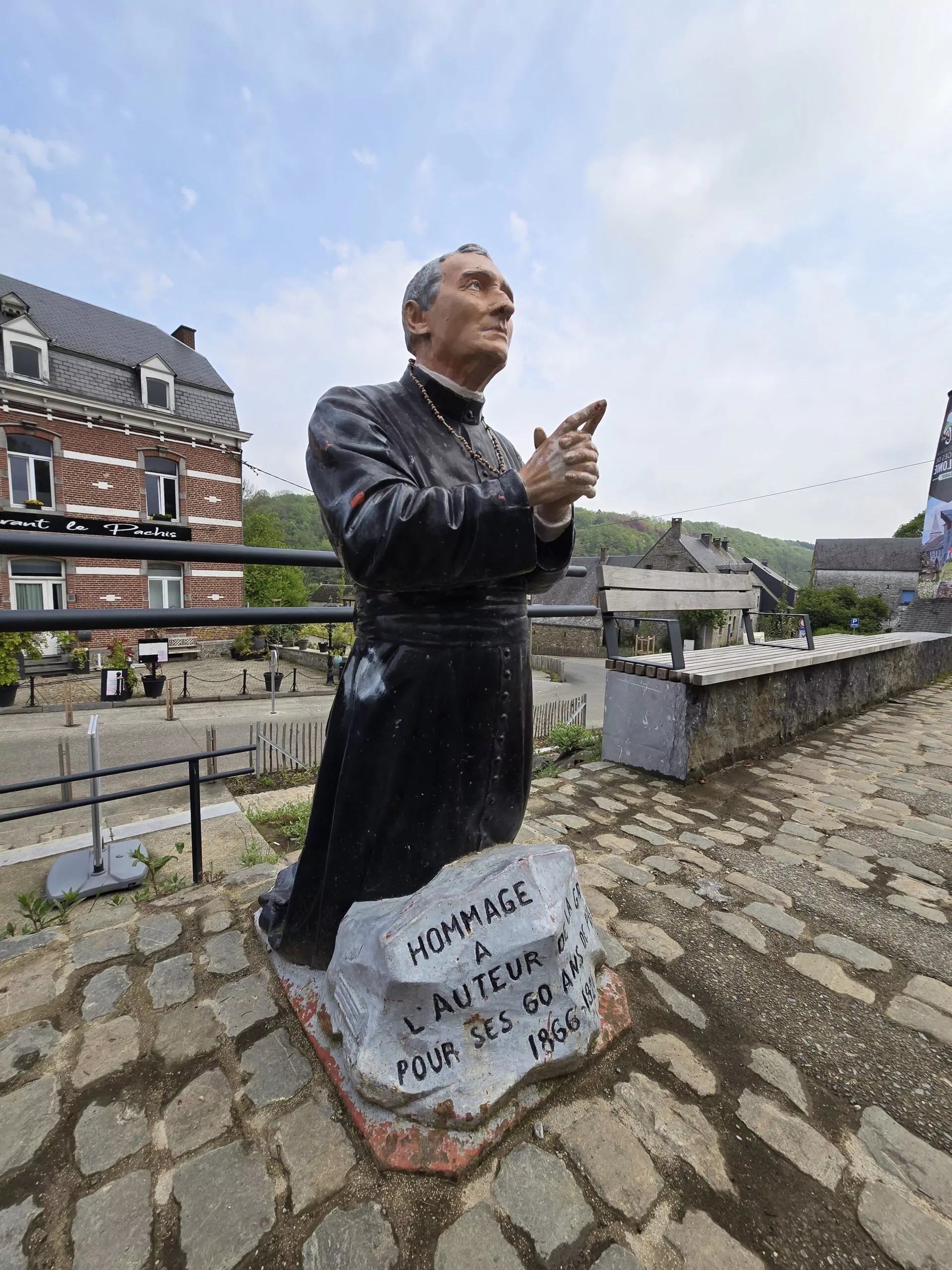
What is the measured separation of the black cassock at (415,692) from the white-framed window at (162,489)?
64.5ft

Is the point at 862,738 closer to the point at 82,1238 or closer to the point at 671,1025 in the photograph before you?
the point at 671,1025

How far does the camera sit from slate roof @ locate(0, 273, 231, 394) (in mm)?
17516

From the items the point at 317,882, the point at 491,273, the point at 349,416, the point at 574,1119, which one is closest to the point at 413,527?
the point at 349,416

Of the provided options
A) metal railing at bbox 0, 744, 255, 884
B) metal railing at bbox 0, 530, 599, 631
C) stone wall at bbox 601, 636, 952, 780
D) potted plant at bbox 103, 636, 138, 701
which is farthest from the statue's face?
potted plant at bbox 103, 636, 138, 701

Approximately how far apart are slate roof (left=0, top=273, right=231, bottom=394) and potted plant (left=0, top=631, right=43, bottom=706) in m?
9.06

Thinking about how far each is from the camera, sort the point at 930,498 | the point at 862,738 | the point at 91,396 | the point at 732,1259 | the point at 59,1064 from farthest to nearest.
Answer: the point at 930,498 < the point at 91,396 < the point at 862,738 < the point at 59,1064 < the point at 732,1259

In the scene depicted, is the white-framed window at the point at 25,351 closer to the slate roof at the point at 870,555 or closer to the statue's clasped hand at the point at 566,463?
the statue's clasped hand at the point at 566,463

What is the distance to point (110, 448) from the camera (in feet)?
56.9

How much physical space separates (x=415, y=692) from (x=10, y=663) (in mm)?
14467

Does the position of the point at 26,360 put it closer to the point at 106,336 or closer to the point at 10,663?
the point at 106,336

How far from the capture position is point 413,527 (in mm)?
1098

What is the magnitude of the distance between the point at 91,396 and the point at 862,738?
20.2 m

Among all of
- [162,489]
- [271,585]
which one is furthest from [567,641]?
[162,489]

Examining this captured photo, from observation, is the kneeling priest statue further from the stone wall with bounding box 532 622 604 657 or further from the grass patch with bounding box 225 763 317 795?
the stone wall with bounding box 532 622 604 657
